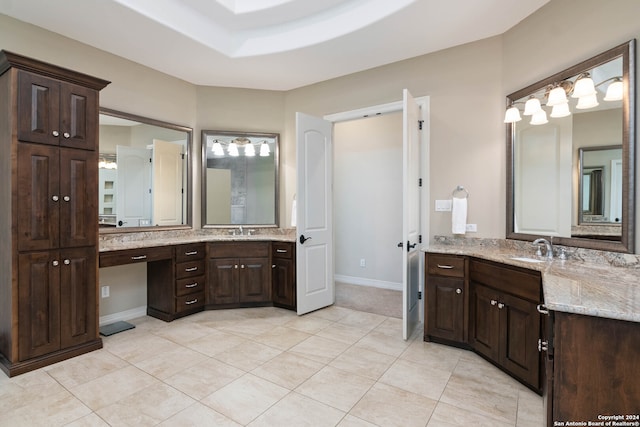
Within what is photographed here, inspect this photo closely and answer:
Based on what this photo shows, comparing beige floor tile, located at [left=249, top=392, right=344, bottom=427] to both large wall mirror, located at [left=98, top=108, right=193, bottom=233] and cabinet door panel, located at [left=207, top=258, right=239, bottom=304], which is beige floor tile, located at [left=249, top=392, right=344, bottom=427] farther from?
large wall mirror, located at [left=98, top=108, right=193, bottom=233]

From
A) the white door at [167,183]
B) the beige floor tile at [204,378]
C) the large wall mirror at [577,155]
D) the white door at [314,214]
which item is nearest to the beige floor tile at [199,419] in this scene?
the beige floor tile at [204,378]

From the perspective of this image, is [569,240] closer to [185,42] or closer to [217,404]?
[217,404]

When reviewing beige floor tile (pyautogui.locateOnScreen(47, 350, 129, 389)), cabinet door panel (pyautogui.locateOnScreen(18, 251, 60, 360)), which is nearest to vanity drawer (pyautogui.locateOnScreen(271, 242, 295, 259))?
beige floor tile (pyautogui.locateOnScreen(47, 350, 129, 389))

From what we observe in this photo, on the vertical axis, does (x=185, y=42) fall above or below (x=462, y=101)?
above

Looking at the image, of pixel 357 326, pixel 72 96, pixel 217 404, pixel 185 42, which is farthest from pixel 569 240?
pixel 72 96

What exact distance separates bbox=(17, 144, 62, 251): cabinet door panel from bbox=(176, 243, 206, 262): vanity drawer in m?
1.17

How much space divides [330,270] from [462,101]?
8.09ft

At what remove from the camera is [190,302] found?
3.72 m

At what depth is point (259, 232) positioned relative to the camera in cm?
441

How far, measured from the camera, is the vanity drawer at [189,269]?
11.8 ft

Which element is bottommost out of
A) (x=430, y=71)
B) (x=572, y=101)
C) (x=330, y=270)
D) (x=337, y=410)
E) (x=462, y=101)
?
(x=337, y=410)

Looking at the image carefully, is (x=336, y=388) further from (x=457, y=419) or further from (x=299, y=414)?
(x=457, y=419)

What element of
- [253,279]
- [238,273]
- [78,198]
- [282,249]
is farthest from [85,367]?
[282,249]

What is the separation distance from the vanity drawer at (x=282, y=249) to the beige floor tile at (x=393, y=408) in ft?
6.37
